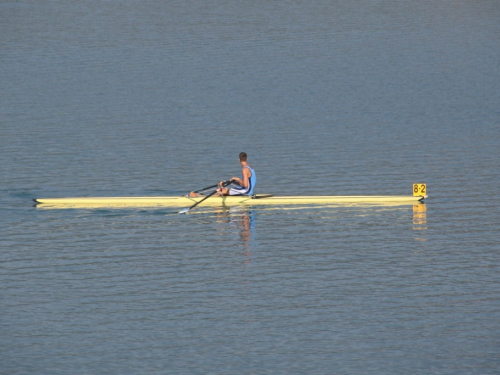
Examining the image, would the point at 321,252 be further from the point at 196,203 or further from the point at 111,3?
the point at 111,3

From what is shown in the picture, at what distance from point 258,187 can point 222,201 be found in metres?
4.52

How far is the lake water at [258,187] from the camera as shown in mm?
18484

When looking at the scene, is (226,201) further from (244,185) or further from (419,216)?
(419,216)

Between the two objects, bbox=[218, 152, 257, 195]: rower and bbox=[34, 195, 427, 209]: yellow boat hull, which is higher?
bbox=[218, 152, 257, 195]: rower

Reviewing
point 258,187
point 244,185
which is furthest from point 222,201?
point 258,187

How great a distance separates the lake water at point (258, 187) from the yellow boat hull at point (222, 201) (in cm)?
53

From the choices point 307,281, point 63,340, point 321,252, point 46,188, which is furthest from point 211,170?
point 63,340

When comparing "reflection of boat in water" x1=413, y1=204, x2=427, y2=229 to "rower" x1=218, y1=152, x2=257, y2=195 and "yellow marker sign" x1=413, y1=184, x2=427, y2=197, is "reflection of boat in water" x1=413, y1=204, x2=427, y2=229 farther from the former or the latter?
"rower" x1=218, y1=152, x2=257, y2=195

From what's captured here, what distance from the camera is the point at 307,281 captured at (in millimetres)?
22125

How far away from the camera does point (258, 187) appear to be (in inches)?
1357

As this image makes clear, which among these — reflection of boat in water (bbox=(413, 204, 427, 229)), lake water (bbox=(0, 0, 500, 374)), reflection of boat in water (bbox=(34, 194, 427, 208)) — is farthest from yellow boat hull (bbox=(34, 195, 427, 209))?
lake water (bbox=(0, 0, 500, 374))

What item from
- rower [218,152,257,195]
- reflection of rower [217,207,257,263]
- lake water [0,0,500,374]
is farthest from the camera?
rower [218,152,257,195]

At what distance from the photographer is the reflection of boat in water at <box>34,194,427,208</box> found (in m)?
30.0

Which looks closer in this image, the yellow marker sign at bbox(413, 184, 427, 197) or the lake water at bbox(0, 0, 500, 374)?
the lake water at bbox(0, 0, 500, 374)
